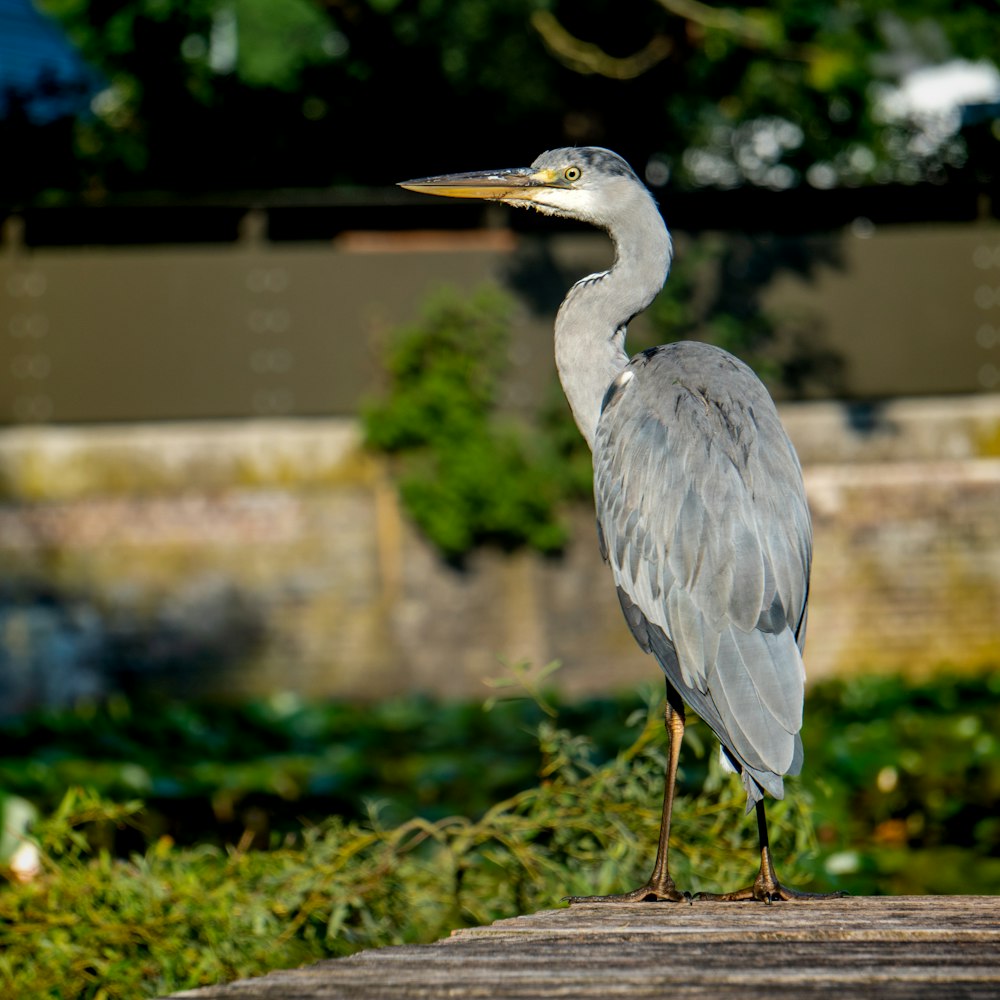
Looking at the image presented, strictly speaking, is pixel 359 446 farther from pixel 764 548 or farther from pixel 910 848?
pixel 764 548

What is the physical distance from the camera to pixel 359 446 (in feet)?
35.2

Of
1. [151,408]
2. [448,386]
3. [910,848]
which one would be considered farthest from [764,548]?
[151,408]

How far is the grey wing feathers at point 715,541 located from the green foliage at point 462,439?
642cm

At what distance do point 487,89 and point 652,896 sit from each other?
1430 cm

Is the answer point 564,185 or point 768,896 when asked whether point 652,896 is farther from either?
point 564,185

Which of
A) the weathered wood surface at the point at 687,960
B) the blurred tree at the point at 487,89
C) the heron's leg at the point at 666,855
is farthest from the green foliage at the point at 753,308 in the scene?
the weathered wood surface at the point at 687,960

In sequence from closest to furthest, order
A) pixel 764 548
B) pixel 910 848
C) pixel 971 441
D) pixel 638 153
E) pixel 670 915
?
1. pixel 670 915
2. pixel 764 548
3. pixel 910 848
4. pixel 971 441
5. pixel 638 153

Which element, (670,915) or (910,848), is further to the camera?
(910,848)

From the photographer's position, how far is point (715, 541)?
372cm

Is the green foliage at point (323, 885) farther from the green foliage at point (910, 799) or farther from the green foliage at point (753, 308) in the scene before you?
the green foliage at point (753, 308)

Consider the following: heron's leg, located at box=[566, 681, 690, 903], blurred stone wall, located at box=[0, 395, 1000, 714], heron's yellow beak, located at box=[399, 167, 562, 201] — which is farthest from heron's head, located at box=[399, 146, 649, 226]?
blurred stone wall, located at box=[0, 395, 1000, 714]

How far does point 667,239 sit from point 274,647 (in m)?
6.62

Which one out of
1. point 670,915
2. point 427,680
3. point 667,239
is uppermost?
point 667,239

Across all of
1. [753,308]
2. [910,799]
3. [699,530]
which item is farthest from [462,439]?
[699,530]
